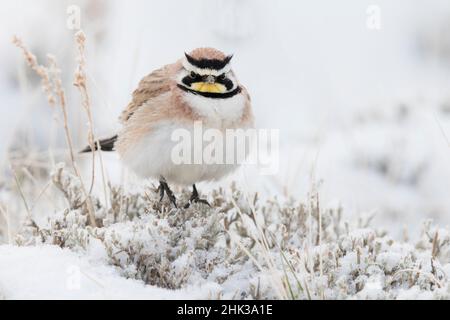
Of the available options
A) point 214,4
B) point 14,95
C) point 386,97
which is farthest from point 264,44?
point 14,95

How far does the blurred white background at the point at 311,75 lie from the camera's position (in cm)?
620

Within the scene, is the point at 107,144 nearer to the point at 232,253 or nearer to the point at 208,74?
the point at 208,74

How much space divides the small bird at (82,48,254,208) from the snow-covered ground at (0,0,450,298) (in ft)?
3.87

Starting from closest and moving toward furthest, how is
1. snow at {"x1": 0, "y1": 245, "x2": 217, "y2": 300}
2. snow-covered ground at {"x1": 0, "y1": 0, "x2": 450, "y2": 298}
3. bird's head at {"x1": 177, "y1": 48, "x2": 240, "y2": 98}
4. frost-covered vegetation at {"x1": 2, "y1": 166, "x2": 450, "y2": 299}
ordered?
snow at {"x1": 0, "y1": 245, "x2": 217, "y2": 300} < frost-covered vegetation at {"x1": 2, "y1": 166, "x2": 450, "y2": 299} < bird's head at {"x1": 177, "y1": 48, "x2": 240, "y2": 98} < snow-covered ground at {"x1": 0, "y1": 0, "x2": 450, "y2": 298}

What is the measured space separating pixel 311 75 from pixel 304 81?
0.11 metres

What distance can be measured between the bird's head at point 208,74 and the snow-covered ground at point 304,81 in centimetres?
Result: 129

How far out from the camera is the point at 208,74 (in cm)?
369

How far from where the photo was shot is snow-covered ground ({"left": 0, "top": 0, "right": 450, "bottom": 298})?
19.7 feet

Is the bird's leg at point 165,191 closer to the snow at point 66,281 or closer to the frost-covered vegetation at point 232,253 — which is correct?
the frost-covered vegetation at point 232,253

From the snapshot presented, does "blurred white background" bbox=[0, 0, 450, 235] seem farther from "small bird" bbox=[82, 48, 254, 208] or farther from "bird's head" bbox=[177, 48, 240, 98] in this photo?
"bird's head" bbox=[177, 48, 240, 98]

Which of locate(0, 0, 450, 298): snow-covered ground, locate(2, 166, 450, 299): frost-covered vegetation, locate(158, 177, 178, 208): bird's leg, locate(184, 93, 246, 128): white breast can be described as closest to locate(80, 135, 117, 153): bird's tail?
locate(2, 166, 450, 299): frost-covered vegetation

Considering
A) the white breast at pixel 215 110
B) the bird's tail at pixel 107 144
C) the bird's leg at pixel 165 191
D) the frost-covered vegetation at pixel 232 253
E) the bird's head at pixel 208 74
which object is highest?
the bird's head at pixel 208 74

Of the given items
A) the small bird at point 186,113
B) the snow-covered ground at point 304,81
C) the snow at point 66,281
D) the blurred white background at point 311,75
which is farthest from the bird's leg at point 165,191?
the blurred white background at point 311,75
